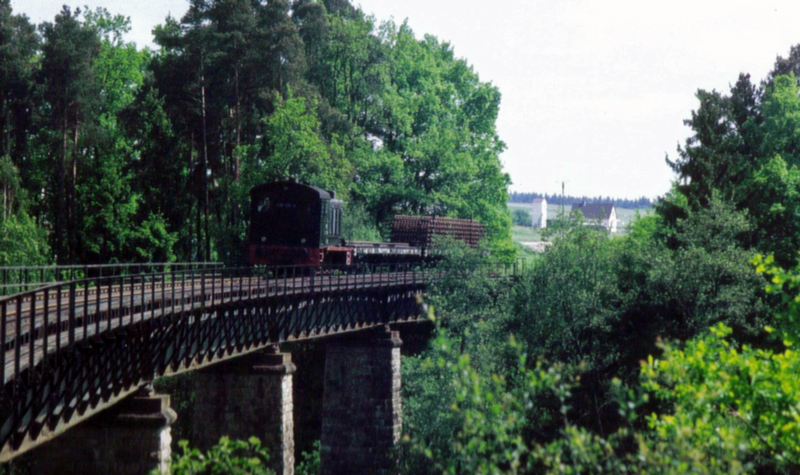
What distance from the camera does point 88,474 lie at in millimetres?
21938

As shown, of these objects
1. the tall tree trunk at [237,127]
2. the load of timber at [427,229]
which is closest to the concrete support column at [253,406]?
the load of timber at [427,229]

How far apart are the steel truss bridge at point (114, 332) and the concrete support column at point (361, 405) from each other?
1306 mm

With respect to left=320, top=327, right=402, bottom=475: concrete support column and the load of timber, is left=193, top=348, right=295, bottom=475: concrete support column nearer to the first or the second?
left=320, top=327, right=402, bottom=475: concrete support column

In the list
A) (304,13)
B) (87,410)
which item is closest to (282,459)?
(87,410)

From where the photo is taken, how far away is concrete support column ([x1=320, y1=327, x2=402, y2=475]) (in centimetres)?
3672

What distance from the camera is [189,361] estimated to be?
76.4ft

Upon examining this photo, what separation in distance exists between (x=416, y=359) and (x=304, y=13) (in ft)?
87.4

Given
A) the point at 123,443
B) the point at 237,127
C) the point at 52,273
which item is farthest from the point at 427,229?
the point at 123,443

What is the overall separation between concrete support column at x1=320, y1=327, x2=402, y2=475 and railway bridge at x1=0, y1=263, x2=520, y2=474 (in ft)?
0.12

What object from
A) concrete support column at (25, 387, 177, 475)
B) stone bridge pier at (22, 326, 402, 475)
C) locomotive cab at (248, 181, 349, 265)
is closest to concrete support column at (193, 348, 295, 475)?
stone bridge pier at (22, 326, 402, 475)

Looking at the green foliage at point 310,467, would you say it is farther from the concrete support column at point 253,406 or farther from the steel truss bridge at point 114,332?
the concrete support column at point 253,406

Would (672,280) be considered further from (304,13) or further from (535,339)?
(304,13)

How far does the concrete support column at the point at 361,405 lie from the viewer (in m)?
36.7

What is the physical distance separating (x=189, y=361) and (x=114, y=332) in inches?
187
